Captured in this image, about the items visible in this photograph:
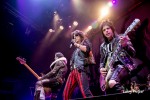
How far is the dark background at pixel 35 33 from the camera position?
20.4ft

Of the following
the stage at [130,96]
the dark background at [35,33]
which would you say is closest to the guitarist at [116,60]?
the stage at [130,96]

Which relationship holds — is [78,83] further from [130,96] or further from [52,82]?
[130,96]

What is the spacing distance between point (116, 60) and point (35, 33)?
5577 millimetres

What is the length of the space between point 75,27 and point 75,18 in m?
0.37

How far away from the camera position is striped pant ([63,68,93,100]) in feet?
13.6

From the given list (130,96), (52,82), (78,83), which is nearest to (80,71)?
(78,83)

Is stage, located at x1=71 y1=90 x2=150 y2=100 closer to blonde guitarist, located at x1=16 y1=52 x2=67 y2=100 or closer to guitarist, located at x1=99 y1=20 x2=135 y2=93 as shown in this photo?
guitarist, located at x1=99 y1=20 x2=135 y2=93

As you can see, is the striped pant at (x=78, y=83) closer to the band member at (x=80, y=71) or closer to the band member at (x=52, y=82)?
the band member at (x=80, y=71)

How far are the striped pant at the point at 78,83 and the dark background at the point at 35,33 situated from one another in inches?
40.2

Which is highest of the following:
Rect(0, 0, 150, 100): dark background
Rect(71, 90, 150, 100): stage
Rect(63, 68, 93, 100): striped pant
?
Rect(0, 0, 150, 100): dark background

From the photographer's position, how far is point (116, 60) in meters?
3.43

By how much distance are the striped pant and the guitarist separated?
25.7 inches

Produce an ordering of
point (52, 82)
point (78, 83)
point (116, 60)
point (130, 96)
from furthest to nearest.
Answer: point (52, 82) → point (78, 83) → point (116, 60) → point (130, 96)

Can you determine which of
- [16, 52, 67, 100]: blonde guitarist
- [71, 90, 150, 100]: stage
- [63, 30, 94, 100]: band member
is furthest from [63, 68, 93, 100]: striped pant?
[71, 90, 150, 100]: stage
